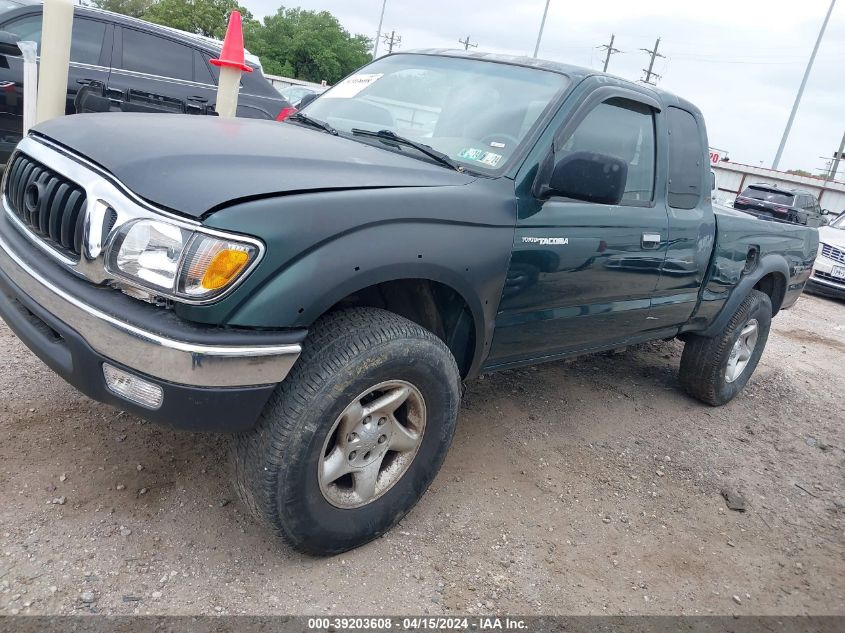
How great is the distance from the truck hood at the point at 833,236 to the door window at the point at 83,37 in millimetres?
10499

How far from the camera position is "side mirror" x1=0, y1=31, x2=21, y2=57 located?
5605 mm

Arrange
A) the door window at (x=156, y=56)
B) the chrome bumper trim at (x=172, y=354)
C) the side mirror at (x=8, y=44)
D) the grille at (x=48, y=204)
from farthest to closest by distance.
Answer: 1. the door window at (x=156, y=56)
2. the side mirror at (x=8, y=44)
3. the grille at (x=48, y=204)
4. the chrome bumper trim at (x=172, y=354)

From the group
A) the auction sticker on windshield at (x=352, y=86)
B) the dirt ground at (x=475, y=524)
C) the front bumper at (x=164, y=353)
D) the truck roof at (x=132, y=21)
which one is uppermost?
the truck roof at (x=132, y=21)

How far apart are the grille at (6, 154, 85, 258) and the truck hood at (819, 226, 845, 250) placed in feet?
37.5

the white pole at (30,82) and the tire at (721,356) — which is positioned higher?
the white pole at (30,82)

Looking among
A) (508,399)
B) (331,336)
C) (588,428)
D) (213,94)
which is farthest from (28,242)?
(213,94)

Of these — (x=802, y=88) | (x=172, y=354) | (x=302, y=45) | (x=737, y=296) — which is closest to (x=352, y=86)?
(x=172, y=354)

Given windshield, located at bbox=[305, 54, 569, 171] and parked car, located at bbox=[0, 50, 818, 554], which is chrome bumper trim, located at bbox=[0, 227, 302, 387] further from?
windshield, located at bbox=[305, 54, 569, 171]

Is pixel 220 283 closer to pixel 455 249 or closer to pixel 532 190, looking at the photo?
pixel 455 249

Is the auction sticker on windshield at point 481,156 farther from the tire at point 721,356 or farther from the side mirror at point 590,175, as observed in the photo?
the tire at point 721,356

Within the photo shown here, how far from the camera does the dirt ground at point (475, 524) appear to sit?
225cm

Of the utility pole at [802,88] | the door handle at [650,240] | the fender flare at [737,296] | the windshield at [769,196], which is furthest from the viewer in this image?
the utility pole at [802,88]

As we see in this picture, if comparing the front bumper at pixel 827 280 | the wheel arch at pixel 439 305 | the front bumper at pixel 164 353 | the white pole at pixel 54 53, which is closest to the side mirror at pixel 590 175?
the wheel arch at pixel 439 305

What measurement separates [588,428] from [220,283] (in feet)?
9.11
